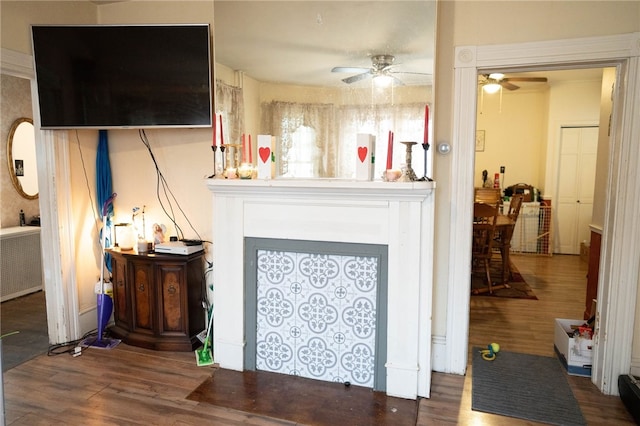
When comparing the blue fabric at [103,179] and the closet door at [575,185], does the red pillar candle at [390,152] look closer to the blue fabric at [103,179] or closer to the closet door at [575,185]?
the blue fabric at [103,179]

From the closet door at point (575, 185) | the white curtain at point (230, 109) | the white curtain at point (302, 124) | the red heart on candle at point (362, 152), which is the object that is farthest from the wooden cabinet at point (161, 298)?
the closet door at point (575, 185)

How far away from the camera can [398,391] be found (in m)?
2.45

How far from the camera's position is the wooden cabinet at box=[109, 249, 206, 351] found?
9.78 feet

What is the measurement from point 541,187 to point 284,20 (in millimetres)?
5953

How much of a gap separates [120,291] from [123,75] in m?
1.63

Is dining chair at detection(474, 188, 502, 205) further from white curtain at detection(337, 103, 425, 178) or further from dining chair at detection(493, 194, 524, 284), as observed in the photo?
white curtain at detection(337, 103, 425, 178)

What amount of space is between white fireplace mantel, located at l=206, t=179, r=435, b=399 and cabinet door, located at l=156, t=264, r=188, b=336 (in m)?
0.60

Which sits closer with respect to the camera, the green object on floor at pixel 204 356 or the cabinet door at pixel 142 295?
the green object on floor at pixel 204 356

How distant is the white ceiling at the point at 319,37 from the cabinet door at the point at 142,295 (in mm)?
1618

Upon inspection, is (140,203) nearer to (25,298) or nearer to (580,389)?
(25,298)

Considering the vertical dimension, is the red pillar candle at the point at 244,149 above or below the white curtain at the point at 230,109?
below

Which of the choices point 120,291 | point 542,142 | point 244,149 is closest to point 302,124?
point 244,149

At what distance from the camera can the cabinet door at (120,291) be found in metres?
3.14

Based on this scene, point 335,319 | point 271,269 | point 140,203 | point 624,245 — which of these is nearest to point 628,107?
point 624,245
